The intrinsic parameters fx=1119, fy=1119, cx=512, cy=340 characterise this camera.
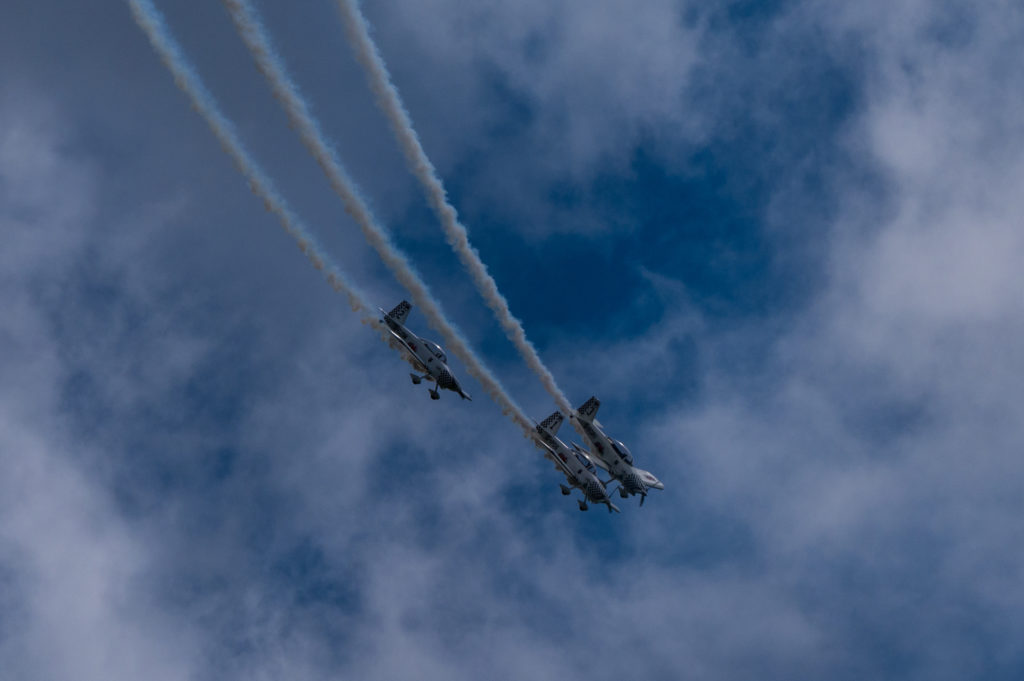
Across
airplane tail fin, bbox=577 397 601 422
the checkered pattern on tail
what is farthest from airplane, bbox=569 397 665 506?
the checkered pattern on tail

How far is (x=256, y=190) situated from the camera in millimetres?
72875

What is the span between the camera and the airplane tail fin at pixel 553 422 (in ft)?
333

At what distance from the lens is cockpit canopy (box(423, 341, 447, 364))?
95125mm

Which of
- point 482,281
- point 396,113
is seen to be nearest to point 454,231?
point 482,281

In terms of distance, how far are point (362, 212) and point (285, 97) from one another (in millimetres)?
10468

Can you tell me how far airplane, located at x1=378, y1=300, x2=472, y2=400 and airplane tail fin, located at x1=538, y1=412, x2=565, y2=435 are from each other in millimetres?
9992

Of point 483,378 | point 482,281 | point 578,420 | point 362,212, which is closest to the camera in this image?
point 362,212

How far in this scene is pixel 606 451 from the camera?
104562 mm

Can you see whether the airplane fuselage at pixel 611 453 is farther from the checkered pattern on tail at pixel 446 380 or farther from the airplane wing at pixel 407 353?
the airplane wing at pixel 407 353

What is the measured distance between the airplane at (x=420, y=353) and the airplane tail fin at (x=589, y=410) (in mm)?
13524

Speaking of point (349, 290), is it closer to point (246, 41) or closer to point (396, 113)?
point (396, 113)

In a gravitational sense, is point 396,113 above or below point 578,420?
below

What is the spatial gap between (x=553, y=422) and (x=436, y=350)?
13578 millimetres

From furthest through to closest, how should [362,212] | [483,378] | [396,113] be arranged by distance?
1. [483,378]
2. [362,212]
3. [396,113]
